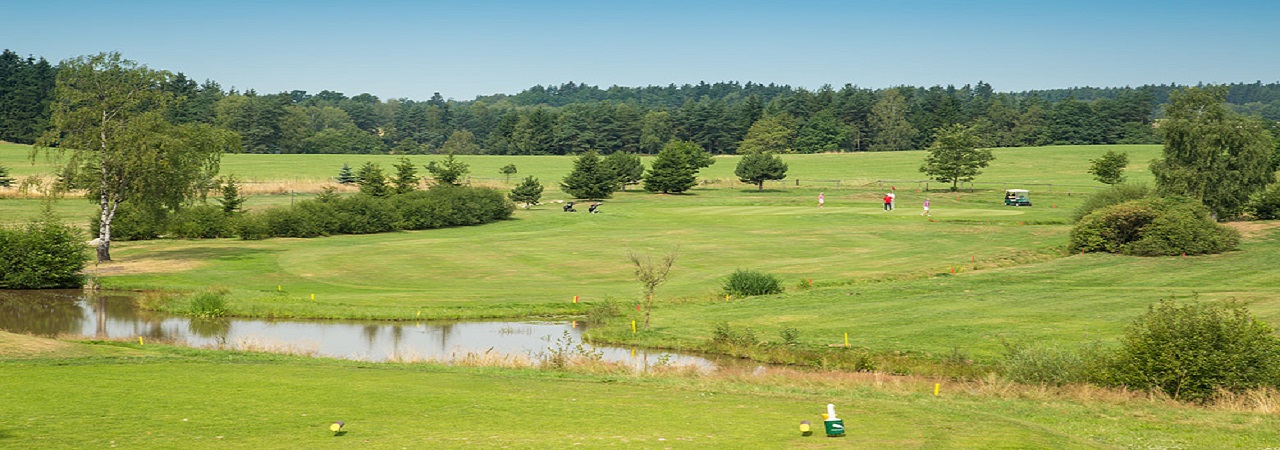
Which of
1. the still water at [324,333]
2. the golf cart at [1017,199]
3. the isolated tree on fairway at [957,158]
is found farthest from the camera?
the isolated tree on fairway at [957,158]

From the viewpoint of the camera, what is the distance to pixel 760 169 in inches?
4956

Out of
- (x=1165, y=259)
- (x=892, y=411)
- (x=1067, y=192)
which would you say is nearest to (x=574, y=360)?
(x=892, y=411)

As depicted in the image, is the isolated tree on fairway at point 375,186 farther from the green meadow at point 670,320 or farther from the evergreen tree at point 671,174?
the evergreen tree at point 671,174

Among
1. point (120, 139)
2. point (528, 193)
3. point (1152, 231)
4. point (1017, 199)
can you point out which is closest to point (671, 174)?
point (528, 193)

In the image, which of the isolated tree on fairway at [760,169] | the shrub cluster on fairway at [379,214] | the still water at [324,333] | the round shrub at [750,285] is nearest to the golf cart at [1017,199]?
the isolated tree on fairway at [760,169]

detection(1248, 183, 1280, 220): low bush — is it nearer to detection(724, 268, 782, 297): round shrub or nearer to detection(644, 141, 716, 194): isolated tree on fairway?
detection(724, 268, 782, 297): round shrub

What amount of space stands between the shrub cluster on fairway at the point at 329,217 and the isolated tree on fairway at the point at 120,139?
109 inches

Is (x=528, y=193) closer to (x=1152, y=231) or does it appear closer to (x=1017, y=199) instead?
(x=1017, y=199)

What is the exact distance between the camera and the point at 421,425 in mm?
19688

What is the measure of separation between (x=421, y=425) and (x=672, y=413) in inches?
196

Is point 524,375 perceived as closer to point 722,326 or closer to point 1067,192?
point 722,326

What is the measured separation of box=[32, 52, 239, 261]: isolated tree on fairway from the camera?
58.8m

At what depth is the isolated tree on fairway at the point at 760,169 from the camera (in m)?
126

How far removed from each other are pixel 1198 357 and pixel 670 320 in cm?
2166
